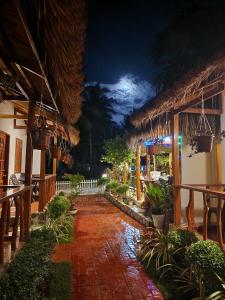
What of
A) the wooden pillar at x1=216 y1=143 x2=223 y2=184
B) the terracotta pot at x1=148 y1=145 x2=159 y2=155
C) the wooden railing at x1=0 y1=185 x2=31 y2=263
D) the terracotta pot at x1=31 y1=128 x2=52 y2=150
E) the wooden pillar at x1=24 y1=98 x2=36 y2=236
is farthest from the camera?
the terracotta pot at x1=148 y1=145 x2=159 y2=155

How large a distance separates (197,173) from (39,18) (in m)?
4.74

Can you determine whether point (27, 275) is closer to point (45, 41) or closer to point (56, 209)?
point (45, 41)

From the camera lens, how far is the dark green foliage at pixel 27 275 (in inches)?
101

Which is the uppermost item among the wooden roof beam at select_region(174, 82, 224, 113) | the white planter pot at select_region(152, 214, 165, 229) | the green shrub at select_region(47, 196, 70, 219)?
the wooden roof beam at select_region(174, 82, 224, 113)

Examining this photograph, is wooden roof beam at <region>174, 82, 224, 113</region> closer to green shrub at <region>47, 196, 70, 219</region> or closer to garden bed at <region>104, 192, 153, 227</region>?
garden bed at <region>104, 192, 153, 227</region>

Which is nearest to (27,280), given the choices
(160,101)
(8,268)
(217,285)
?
(8,268)

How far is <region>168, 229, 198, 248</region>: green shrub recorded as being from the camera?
12.7 ft

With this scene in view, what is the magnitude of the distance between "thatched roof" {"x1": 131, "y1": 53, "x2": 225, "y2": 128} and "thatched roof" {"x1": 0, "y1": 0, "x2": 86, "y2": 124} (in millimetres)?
1456

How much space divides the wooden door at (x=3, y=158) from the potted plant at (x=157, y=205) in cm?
449

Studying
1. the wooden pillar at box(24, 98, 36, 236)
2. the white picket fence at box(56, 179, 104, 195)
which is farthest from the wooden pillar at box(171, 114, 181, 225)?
the white picket fence at box(56, 179, 104, 195)

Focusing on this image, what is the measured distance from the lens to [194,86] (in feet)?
12.4

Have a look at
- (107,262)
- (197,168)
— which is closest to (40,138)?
(107,262)

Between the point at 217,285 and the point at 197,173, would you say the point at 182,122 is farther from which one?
the point at 217,285

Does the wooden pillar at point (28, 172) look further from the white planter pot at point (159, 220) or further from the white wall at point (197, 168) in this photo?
the white wall at point (197, 168)
